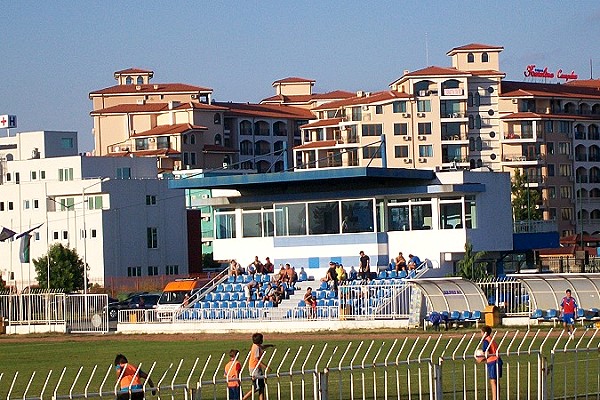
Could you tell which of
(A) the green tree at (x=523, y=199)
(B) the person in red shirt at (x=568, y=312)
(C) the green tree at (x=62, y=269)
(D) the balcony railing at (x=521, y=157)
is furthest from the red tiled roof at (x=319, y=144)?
(B) the person in red shirt at (x=568, y=312)

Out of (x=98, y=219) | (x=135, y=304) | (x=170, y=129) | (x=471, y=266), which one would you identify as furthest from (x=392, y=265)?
(x=170, y=129)

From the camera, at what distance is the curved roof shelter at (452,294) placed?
164 ft

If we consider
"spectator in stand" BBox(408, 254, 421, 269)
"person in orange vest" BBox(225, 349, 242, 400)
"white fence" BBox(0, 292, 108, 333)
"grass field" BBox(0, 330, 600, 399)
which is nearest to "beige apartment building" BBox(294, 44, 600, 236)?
"white fence" BBox(0, 292, 108, 333)

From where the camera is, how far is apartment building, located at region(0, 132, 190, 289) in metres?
112

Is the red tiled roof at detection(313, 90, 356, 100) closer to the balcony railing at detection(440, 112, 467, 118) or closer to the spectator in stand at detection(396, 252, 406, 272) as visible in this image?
the balcony railing at detection(440, 112, 467, 118)

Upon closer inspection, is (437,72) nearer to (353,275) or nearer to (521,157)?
(521,157)

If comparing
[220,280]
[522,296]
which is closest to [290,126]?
[220,280]

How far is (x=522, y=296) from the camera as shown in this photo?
50.8 metres

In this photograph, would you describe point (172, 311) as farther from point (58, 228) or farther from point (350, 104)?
point (350, 104)

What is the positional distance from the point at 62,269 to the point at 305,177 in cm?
4065

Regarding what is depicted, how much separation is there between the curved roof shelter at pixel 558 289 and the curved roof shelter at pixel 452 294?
6.52 ft

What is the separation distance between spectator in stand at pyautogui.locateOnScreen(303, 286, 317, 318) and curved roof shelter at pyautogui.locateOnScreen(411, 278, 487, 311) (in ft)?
18.4

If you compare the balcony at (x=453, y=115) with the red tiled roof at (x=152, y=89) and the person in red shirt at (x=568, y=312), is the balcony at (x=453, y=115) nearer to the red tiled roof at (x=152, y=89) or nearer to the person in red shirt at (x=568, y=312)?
the red tiled roof at (x=152, y=89)

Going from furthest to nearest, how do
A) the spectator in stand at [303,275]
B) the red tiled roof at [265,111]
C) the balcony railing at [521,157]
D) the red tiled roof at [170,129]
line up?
the red tiled roof at [265,111]
the red tiled roof at [170,129]
the balcony railing at [521,157]
the spectator in stand at [303,275]
